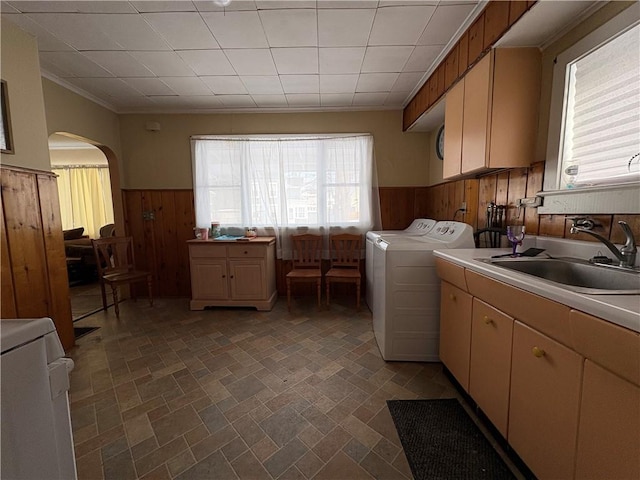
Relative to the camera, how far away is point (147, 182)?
3.50 meters

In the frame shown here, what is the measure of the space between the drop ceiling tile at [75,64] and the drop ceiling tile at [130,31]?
494 millimetres

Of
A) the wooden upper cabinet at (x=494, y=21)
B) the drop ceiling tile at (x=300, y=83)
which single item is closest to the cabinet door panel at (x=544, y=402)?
the wooden upper cabinet at (x=494, y=21)

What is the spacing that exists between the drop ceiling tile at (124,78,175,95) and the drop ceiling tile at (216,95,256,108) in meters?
0.53

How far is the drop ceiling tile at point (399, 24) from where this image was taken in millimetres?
1712

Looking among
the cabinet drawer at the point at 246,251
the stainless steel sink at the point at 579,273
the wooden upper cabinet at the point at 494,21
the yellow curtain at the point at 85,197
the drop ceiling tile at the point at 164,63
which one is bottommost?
the cabinet drawer at the point at 246,251

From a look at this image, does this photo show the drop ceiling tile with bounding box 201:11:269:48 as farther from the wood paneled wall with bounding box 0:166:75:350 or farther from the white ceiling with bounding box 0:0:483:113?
the wood paneled wall with bounding box 0:166:75:350

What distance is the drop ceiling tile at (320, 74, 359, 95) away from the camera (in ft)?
8.48

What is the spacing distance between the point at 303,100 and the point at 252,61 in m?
0.94

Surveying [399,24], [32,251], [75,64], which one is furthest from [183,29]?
[32,251]

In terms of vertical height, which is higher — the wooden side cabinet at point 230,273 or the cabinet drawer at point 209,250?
the cabinet drawer at point 209,250

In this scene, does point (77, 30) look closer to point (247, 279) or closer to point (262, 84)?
point (262, 84)

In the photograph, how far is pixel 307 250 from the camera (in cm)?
337

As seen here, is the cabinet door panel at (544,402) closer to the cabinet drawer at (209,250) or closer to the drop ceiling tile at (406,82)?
the drop ceiling tile at (406,82)

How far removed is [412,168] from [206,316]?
120 inches
